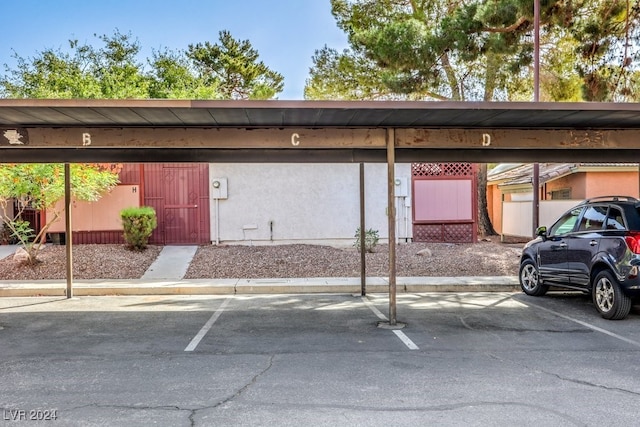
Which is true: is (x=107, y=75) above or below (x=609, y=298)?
above

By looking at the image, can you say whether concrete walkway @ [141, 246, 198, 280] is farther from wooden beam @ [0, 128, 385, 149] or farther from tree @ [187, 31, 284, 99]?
tree @ [187, 31, 284, 99]

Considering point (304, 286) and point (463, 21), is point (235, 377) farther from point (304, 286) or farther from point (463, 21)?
point (463, 21)

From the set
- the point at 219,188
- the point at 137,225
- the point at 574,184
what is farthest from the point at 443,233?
the point at 137,225

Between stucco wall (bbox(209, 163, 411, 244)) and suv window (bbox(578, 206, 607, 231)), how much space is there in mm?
7734

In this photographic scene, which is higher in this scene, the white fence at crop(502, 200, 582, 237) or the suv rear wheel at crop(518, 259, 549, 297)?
the white fence at crop(502, 200, 582, 237)

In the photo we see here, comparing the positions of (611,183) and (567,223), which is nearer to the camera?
(567,223)

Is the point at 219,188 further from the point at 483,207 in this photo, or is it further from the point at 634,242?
the point at 483,207

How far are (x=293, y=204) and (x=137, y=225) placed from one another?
15.1ft

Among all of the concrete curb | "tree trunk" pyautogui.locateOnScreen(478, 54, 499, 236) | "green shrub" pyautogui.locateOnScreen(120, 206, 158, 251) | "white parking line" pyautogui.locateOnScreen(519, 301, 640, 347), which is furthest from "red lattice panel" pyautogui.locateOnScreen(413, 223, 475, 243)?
"green shrub" pyautogui.locateOnScreen(120, 206, 158, 251)

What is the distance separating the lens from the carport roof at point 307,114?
6.43 metres

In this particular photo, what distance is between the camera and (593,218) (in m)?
8.90

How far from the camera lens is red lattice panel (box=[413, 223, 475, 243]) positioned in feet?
57.6

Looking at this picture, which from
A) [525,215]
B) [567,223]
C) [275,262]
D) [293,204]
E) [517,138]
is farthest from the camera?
[525,215]

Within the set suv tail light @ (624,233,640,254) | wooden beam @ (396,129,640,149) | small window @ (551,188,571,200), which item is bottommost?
suv tail light @ (624,233,640,254)
